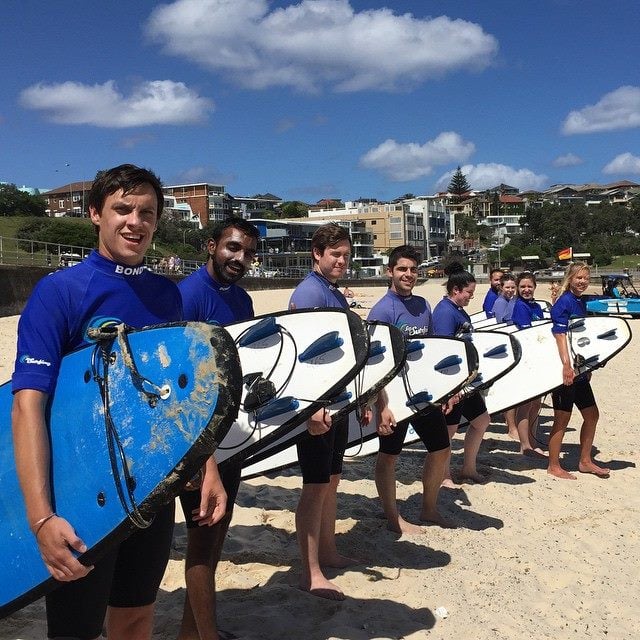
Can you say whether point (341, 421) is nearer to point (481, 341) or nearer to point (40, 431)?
point (40, 431)

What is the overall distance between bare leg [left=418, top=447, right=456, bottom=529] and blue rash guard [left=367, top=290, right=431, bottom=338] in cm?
80

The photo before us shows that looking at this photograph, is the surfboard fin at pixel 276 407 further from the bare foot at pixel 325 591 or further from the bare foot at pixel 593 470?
the bare foot at pixel 593 470

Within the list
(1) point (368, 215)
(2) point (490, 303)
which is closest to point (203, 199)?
(1) point (368, 215)

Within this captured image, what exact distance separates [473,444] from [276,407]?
9.95 ft

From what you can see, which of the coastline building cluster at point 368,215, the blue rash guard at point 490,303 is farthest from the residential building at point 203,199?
the blue rash guard at point 490,303

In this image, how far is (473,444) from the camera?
5.55m

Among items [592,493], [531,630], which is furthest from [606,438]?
[531,630]

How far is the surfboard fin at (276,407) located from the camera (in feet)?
9.63

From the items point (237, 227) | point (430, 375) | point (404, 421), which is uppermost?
point (237, 227)

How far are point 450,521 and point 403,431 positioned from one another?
0.84 m

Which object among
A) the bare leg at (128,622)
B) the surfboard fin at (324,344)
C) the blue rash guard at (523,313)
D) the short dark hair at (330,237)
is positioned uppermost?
the short dark hair at (330,237)

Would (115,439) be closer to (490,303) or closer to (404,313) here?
(404,313)

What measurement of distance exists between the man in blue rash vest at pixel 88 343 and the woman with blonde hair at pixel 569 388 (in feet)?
13.9

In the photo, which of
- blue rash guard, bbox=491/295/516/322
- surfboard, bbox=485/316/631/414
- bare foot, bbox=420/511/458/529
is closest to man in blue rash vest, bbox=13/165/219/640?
bare foot, bbox=420/511/458/529
